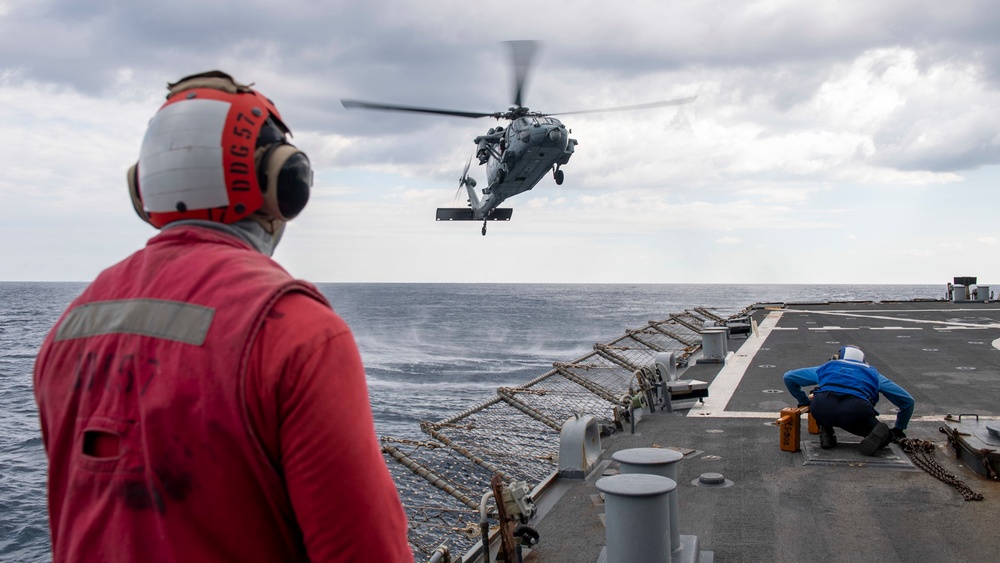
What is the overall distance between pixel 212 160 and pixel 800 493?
7.07 meters

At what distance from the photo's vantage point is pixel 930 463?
8055 millimetres

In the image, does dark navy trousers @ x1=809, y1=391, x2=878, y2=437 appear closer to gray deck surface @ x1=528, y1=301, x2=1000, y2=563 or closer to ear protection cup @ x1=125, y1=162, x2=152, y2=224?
gray deck surface @ x1=528, y1=301, x2=1000, y2=563

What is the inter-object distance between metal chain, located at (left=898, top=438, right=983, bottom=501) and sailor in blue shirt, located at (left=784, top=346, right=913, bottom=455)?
19 cm

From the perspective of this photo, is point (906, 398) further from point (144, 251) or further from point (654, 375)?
point (144, 251)

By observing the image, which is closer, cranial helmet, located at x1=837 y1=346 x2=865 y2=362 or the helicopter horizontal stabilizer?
cranial helmet, located at x1=837 y1=346 x2=865 y2=362

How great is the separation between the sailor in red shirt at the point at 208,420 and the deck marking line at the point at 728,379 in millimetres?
10384

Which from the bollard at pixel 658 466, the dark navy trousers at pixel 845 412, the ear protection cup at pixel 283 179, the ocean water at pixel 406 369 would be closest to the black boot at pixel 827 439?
the dark navy trousers at pixel 845 412

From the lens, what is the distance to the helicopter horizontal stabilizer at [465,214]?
35625 millimetres

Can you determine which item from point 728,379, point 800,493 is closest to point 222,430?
point 800,493

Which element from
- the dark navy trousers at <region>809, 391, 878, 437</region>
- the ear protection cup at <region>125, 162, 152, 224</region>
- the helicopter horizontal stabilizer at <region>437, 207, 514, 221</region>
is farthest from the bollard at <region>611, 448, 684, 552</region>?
the helicopter horizontal stabilizer at <region>437, 207, 514, 221</region>

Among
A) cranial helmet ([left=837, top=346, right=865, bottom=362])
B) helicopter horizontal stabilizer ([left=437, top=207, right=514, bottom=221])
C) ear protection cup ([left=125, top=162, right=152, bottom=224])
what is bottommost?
cranial helmet ([left=837, top=346, right=865, bottom=362])

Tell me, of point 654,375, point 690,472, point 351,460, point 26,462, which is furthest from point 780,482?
point 26,462

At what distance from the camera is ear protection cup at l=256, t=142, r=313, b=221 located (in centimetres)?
201

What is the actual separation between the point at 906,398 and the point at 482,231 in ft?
86.8
